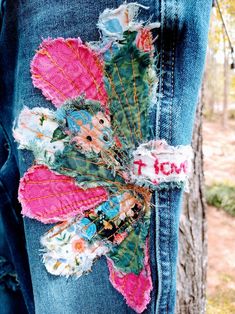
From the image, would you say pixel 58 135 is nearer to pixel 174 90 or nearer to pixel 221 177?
pixel 174 90

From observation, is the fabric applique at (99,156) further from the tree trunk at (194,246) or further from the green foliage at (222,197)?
the green foliage at (222,197)

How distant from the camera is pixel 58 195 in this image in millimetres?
392

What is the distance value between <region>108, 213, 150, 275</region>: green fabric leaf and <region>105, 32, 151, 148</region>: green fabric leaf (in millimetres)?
86

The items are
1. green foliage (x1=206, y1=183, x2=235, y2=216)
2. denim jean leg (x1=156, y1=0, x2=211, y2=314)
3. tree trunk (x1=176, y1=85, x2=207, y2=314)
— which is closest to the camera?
denim jean leg (x1=156, y1=0, x2=211, y2=314)

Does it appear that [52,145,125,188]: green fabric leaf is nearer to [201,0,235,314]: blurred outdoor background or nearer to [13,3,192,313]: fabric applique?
[13,3,192,313]: fabric applique

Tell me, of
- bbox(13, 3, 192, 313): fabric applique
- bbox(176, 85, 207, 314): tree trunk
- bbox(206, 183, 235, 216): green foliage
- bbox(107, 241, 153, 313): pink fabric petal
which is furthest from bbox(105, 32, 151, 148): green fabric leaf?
bbox(206, 183, 235, 216): green foliage

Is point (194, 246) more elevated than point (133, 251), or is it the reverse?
point (133, 251)

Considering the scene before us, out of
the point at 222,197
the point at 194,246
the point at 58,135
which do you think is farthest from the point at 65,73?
the point at 222,197

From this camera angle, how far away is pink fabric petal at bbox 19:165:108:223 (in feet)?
1.28

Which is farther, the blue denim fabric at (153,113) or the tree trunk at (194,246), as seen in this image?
the tree trunk at (194,246)

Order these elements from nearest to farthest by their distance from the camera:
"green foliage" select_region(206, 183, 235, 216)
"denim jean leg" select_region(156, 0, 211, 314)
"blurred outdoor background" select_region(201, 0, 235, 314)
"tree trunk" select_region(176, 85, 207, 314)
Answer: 1. "denim jean leg" select_region(156, 0, 211, 314)
2. "blurred outdoor background" select_region(201, 0, 235, 314)
3. "tree trunk" select_region(176, 85, 207, 314)
4. "green foliage" select_region(206, 183, 235, 216)

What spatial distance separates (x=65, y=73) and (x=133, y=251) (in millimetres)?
194

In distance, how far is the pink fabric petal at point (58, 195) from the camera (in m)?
0.39

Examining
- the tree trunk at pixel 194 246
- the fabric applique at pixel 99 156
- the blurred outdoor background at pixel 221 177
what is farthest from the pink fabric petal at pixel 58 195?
the tree trunk at pixel 194 246
